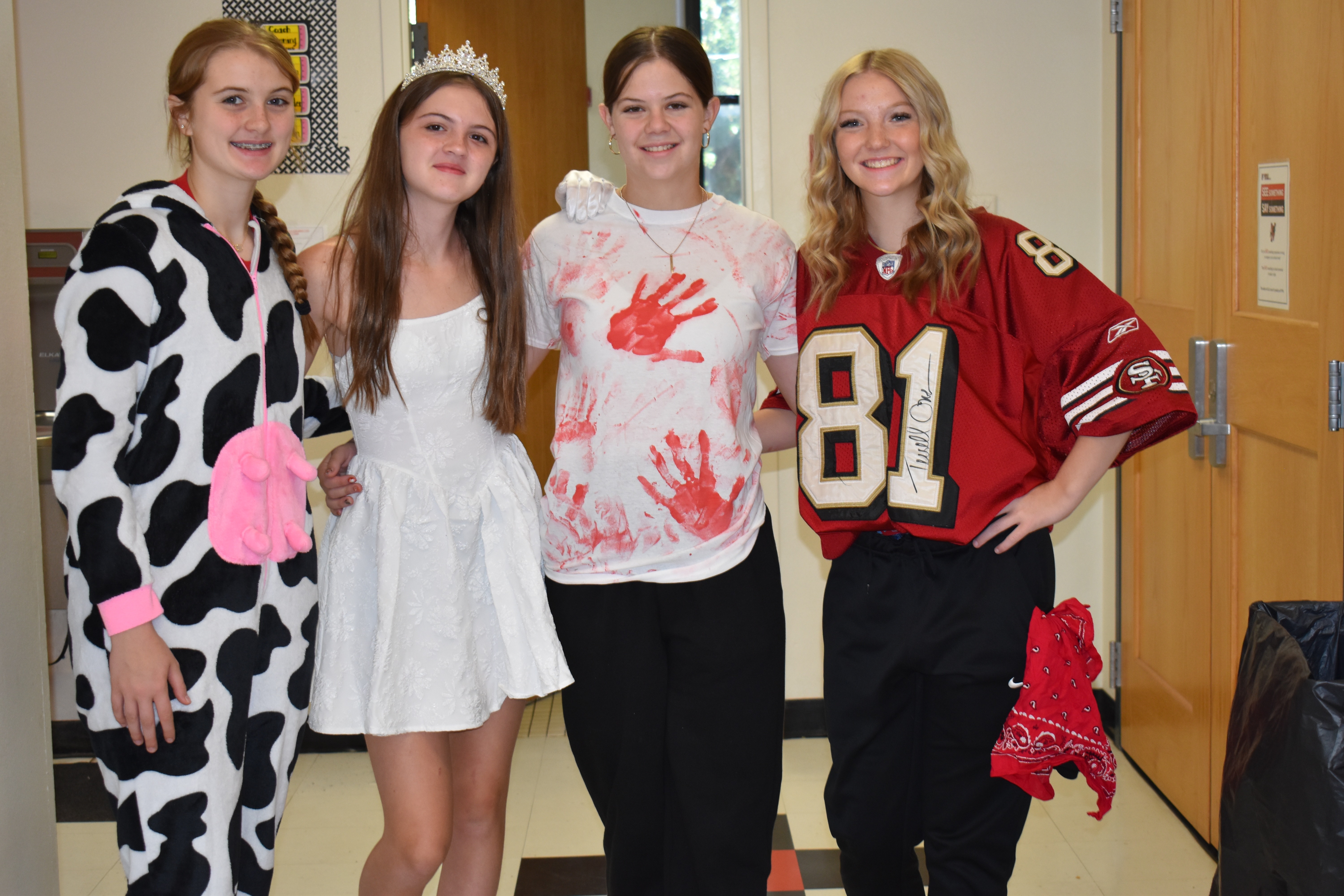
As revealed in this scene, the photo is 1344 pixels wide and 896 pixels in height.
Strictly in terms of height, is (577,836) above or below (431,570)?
below

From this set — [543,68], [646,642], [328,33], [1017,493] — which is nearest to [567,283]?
[646,642]

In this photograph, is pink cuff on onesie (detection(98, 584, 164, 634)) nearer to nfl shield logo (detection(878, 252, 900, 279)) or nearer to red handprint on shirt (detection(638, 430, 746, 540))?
red handprint on shirt (detection(638, 430, 746, 540))

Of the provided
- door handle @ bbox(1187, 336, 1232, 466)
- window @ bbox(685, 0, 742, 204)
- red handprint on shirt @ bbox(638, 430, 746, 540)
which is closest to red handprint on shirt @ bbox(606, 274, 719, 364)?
red handprint on shirt @ bbox(638, 430, 746, 540)

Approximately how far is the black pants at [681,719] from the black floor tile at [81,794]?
1.61 meters

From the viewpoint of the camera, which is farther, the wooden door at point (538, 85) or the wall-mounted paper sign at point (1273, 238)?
the wooden door at point (538, 85)

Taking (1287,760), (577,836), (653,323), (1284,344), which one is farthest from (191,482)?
(1284,344)

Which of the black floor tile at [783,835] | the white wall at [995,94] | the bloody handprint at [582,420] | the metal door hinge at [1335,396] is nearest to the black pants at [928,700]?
the bloody handprint at [582,420]

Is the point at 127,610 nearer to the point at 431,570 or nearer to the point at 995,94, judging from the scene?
the point at 431,570

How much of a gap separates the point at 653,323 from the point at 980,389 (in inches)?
20.2

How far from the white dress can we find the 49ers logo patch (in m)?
0.92

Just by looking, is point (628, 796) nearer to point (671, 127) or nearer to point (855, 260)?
point (855, 260)

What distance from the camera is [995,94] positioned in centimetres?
308

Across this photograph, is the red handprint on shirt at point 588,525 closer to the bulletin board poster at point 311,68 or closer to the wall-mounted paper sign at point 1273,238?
the wall-mounted paper sign at point 1273,238

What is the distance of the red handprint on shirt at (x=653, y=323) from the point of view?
177cm
